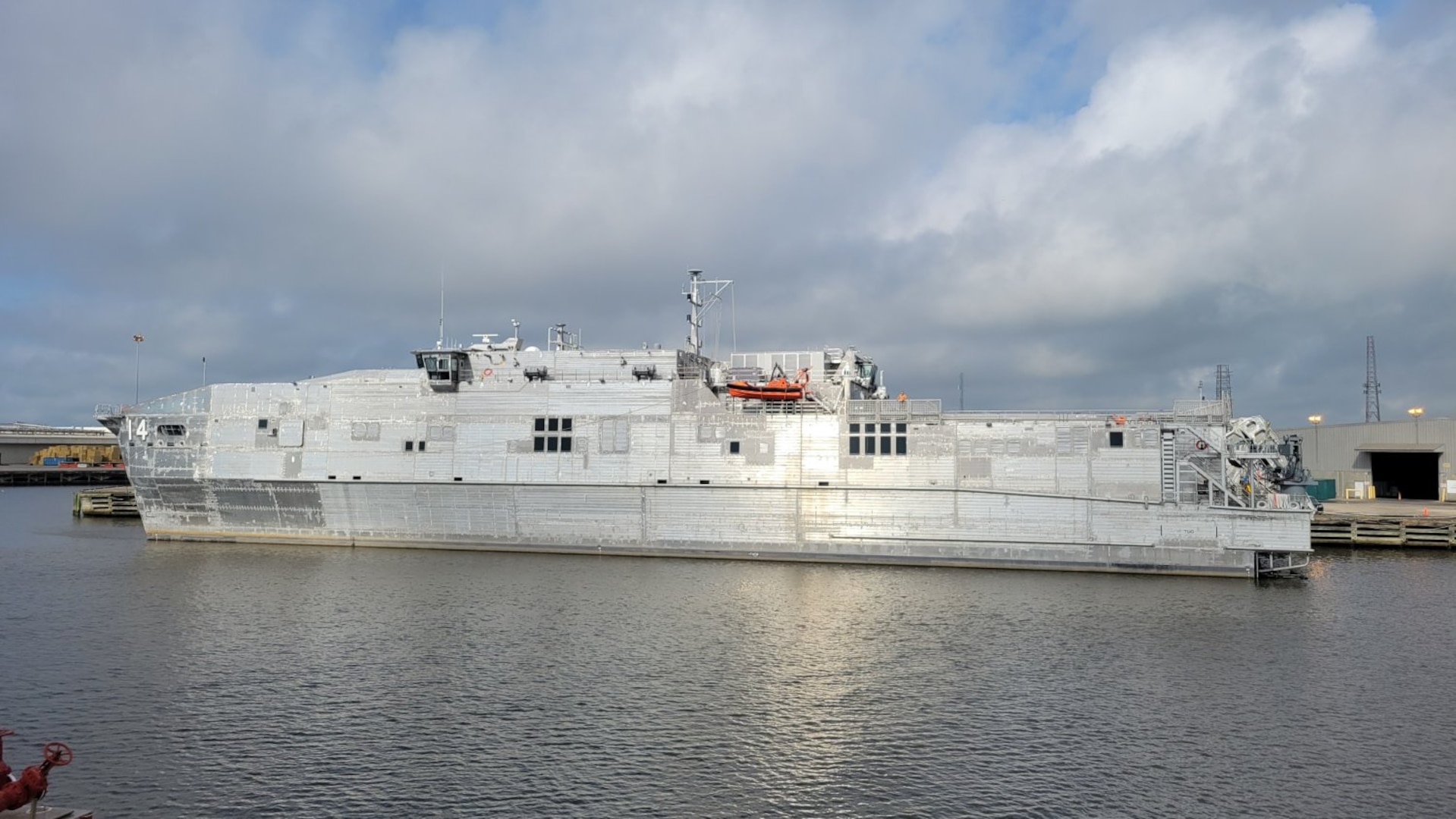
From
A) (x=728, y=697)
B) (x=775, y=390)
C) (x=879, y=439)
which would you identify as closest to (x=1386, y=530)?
(x=879, y=439)

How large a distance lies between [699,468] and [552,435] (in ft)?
22.1

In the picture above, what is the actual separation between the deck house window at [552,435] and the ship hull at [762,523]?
68.2 inches

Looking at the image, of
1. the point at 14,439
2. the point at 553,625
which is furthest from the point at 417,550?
the point at 14,439

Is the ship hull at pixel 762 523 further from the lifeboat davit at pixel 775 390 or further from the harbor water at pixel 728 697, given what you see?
the lifeboat davit at pixel 775 390

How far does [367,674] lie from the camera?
66.2 feet

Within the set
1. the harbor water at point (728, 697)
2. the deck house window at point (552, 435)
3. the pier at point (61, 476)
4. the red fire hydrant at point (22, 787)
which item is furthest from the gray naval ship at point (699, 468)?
the pier at point (61, 476)

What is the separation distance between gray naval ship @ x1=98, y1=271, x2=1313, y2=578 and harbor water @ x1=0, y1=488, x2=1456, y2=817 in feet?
13.1

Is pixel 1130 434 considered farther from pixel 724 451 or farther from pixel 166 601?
pixel 166 601

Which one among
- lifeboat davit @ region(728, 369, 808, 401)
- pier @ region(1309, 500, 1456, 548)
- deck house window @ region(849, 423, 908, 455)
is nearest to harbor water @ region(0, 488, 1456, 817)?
deck house window @ region(849, 423, 908, 455)

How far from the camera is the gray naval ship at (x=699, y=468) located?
34.8 metres

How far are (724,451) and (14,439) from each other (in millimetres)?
131078

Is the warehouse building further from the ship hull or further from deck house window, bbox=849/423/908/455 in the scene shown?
deck house window, bbox=849/423/908/455

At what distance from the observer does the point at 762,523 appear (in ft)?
123

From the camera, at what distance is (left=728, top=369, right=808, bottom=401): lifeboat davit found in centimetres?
3769
